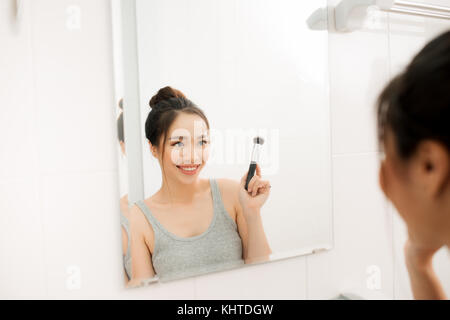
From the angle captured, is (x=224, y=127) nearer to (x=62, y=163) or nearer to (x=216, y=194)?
(x=216, y=194)

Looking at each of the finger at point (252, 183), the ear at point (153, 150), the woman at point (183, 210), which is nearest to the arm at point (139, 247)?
the woman at point (183, 210)

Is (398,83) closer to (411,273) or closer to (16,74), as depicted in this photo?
(411,273)

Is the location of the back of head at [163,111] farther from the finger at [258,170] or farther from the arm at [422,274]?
the arm at [422,274]

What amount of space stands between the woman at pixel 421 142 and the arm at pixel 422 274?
8 centimetres

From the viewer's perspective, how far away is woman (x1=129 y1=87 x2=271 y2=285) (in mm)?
658

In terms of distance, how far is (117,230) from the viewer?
2.12 feet

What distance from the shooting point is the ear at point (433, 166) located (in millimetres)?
315

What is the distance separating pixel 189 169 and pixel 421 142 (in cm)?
45

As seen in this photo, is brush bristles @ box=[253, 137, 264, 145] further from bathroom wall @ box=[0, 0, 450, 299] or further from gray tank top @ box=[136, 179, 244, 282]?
bathroom wall @ box=[0, 0, 450, 299]

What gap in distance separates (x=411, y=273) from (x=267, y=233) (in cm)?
31

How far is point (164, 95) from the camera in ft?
2.16

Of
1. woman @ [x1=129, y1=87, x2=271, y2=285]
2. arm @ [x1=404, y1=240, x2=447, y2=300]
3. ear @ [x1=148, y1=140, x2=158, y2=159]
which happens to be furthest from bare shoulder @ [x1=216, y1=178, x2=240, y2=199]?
arm @ [x1=404, y1=240, x2=447, y2=300]

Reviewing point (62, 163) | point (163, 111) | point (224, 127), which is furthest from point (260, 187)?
point (62, 163)

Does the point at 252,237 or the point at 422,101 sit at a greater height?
the point at 422,101
